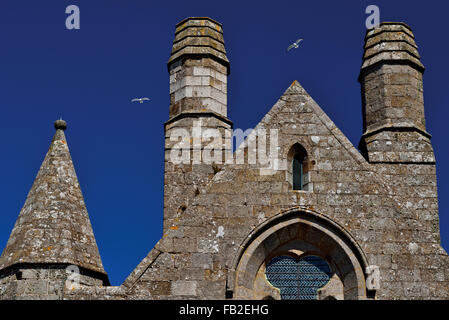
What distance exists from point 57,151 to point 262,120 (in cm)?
319

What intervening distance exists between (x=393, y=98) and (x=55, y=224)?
6194 millimetres

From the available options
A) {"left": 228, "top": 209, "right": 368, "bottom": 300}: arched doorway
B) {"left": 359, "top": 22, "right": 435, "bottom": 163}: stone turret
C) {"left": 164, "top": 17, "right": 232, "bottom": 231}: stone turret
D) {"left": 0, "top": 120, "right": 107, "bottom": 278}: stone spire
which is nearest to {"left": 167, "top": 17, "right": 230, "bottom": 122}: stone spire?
{"left": 164, "top": 17, "right": 232, "bottom": 231}: stone turret

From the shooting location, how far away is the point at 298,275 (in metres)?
14.8

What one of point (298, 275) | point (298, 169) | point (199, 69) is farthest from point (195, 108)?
point (298, 275)

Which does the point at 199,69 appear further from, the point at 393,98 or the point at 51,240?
the point at 51,240

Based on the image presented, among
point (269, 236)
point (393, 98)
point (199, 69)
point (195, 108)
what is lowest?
point (269, 236)

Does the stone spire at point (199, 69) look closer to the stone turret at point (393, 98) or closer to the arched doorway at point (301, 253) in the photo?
the stone turret at point (393, 98)

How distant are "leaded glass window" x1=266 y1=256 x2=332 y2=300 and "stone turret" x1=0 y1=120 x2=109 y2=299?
2512 mm

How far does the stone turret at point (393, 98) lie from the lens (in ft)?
56.7

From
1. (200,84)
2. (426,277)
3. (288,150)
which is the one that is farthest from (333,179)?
(200,84)

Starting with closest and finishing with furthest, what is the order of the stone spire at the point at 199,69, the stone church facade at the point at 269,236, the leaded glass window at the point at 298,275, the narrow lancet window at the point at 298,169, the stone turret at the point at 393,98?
the stone church facade at the point at 269,236
the leaded glass window at the point at 298,275
the narrow lancet window at the point at 298,169
the stone turret at the point at 393,98
the stone spire at the point at 199,69

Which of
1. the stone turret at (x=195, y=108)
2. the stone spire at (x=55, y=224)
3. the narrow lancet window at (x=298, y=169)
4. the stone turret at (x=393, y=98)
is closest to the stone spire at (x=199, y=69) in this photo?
the stone turret at (x=195, y=108)

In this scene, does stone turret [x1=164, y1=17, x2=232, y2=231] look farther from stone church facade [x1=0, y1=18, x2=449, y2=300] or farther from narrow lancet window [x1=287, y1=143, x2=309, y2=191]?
narrow lancet window [x1=287, y1=143, x2=309, y2=191]

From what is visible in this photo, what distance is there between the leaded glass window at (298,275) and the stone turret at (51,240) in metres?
2.51
